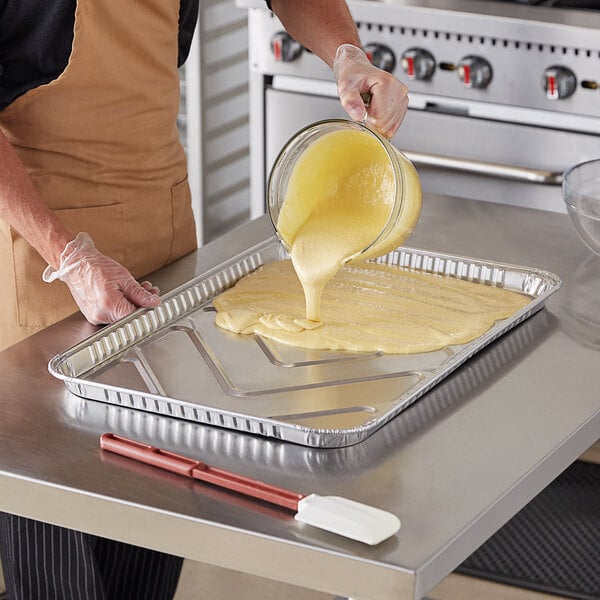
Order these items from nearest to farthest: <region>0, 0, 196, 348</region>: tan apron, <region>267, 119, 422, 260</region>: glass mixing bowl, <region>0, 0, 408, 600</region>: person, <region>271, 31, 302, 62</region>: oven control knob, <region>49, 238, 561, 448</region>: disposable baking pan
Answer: <region>49, 238, 561, 448</region>: disposable baking pan → <region>267, 119, 422, 260</region>: glass mixing bowl → <region>0, 0, 408, 600</region>: person → <region>0, 0, 196, 348</region>: tan apron → <region>271, 31, 302, 62</region>: oven control knob

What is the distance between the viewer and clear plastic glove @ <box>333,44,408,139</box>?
1.64m

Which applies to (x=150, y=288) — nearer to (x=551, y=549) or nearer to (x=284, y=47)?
(x=551, y=549)

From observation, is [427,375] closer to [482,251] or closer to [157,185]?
[482,251]

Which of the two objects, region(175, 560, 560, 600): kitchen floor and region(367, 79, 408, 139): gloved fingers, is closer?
region(367, 79, 408, 139): gloved fingers

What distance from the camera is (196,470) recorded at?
49.5 inches

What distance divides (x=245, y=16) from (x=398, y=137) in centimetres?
107

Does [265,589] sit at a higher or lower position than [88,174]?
lower

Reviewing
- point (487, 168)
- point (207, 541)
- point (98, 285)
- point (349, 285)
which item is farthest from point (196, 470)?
point (487, 168)

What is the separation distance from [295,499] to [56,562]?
636mm

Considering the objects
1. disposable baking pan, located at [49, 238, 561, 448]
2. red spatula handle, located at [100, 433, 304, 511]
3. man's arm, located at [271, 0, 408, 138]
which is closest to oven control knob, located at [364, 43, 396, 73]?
man's arm, located at [271, 0, 408, 138]

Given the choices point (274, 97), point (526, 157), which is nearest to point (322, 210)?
point (526, 157)

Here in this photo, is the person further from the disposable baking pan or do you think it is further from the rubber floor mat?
the rubber floor mat

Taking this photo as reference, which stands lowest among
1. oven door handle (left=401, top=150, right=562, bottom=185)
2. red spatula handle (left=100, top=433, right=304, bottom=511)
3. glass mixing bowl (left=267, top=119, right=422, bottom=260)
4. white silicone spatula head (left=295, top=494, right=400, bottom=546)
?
oven door handle (left=401, top=150, right=562, bottom=185)

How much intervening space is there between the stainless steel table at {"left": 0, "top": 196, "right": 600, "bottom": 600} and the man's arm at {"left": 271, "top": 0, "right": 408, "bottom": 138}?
1.14ft
